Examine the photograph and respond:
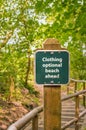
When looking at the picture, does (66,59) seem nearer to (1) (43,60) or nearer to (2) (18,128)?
(1) (43,60)

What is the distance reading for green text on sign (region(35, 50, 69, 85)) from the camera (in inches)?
186

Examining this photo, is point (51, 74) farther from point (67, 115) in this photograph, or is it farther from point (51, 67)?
point (67, 115)

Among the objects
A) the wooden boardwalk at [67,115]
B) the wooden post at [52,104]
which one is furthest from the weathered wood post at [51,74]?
the wooden boardwalk at [67,115]

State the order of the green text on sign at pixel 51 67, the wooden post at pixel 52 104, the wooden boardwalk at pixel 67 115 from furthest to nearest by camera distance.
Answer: the wooden boardwalk at pixel 67 115 < the wooden post at pixel 52 104 < the green text on sign at pixel 51 67

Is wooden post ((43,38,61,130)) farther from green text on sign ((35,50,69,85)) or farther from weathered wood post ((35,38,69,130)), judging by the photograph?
green text on sign ((35,50,69,85))

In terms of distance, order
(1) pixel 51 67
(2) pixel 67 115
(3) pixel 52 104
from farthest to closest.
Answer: (2) pixel 67 115 → (3) pixel 52 104 → (1) pixel 51 67

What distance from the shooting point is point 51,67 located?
4703 millimetres

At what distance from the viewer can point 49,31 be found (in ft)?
25.1

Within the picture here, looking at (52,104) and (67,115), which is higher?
(52,104)

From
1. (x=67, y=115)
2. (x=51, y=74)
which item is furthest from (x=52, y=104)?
Result: (x=67, y=115)

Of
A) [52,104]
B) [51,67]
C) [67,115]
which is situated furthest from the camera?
[67,115]

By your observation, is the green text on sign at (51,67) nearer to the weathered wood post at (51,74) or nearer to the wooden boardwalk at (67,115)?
the weathered wood post at (51,74)

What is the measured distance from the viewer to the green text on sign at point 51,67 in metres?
4.72

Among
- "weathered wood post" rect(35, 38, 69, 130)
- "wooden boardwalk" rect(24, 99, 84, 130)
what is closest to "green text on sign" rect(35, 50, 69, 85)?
"weathered wood post" rect(35, 38, 69, 130)
